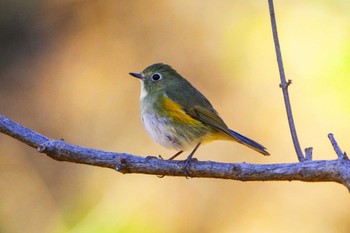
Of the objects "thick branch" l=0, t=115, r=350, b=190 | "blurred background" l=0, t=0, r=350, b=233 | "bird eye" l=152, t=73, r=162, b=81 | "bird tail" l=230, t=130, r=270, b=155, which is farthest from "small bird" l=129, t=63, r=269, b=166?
"blurred background" l=0, t=0, r=350, b=233

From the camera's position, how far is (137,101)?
739cm

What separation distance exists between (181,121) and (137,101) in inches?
128

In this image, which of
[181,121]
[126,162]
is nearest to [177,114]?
[181,121]

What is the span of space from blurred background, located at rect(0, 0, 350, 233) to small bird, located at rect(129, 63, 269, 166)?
1.99 metres

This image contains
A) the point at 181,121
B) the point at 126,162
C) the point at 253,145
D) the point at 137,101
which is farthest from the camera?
the point at 137,101

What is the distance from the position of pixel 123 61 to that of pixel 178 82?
11.1 feet

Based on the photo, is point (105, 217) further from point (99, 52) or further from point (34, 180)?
point (99, 52)

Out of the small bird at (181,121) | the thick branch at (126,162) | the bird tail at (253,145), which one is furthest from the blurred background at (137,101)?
the thick branch at (126,162)

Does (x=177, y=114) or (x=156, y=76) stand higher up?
(x=156, y=76)

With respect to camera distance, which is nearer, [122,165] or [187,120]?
[122,165]

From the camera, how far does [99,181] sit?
6746 mm

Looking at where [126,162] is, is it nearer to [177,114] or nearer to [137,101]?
[177,114]

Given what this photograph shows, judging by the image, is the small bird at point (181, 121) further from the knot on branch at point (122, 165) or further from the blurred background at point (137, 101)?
the blurred background at point (137, 101)

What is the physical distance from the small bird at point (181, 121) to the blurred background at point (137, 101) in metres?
1.99
